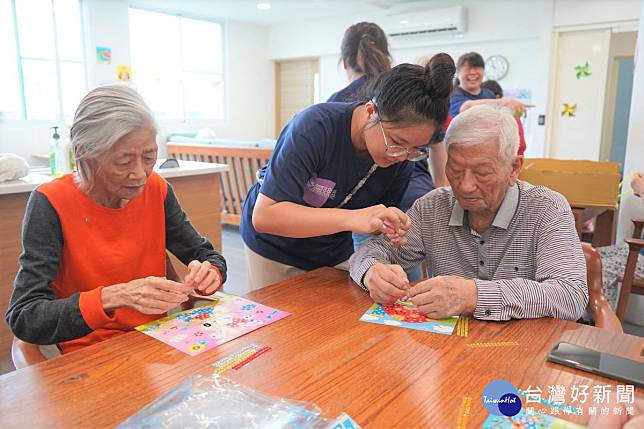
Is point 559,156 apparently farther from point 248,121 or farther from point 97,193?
point 97,193

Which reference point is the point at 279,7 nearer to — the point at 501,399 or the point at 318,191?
the point at 318,191

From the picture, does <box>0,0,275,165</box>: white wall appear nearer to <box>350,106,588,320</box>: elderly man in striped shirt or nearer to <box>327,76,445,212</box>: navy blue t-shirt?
<box>327,76,445,212</box>: navy blue t-shirt

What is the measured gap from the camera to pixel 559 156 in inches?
273

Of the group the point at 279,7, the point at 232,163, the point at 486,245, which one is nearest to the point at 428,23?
the point at 279,7

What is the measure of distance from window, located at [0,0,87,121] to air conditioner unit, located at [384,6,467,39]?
4.86m

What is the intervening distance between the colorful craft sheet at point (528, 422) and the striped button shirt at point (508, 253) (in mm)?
418

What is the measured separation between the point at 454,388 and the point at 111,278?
3.18 feet

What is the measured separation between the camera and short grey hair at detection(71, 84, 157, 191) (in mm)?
1247

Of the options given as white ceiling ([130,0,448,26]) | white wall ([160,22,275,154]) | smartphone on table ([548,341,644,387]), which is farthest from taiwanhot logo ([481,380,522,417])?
white wall ([160,22,275,154])

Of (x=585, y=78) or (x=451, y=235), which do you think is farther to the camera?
(x=585, y=78)

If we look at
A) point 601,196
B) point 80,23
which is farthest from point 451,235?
point 80,23

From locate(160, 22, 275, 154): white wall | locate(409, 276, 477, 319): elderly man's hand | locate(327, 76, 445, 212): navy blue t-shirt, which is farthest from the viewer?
locate(160, 22, 275, 154): white wall

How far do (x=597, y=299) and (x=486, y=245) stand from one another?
0.35m

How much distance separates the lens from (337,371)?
97 centimetres
